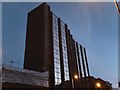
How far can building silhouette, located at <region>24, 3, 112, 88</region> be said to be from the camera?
159 ft

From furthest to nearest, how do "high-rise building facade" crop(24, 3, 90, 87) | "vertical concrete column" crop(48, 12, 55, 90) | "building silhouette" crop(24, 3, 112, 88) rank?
1. "high-rise building facade" crop(24, 3, 90, 87)
2. "building silhouette" crop(24, 3, 112, 88)
3. "vertical concrete column" crop(48, 12, 55, 90)

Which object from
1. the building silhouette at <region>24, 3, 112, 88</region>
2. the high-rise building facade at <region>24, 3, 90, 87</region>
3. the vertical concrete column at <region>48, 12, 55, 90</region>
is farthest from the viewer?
the high-rise building facade at <region>24, 3, 90, 87</region>

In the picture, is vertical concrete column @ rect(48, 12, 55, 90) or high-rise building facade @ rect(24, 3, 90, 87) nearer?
vertical concrete column @ rect(48, 12, 55, 90)

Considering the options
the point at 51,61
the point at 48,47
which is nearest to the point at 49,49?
the point at 48,47

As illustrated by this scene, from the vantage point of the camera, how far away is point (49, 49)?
172ft

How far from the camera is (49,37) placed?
180 ft

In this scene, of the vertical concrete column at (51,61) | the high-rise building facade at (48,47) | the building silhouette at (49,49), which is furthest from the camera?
the high-rise building facade at (48,47)

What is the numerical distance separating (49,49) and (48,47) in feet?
1.85

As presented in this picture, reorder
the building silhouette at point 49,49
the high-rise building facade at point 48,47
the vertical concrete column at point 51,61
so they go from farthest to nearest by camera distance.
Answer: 1. the high-rise building facade at point 48,47
2. the building silhouette at point 49,49
3. the vertical concrete column at point 51,61

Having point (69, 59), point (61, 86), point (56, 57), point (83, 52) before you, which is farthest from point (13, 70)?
point (83, 52)

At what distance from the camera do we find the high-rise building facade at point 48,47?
163 feet

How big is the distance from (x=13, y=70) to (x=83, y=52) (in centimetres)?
4908

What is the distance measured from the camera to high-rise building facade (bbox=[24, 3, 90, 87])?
1951 inches

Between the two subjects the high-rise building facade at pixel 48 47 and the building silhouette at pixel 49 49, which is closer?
the building silhouette at pixel 49 49
